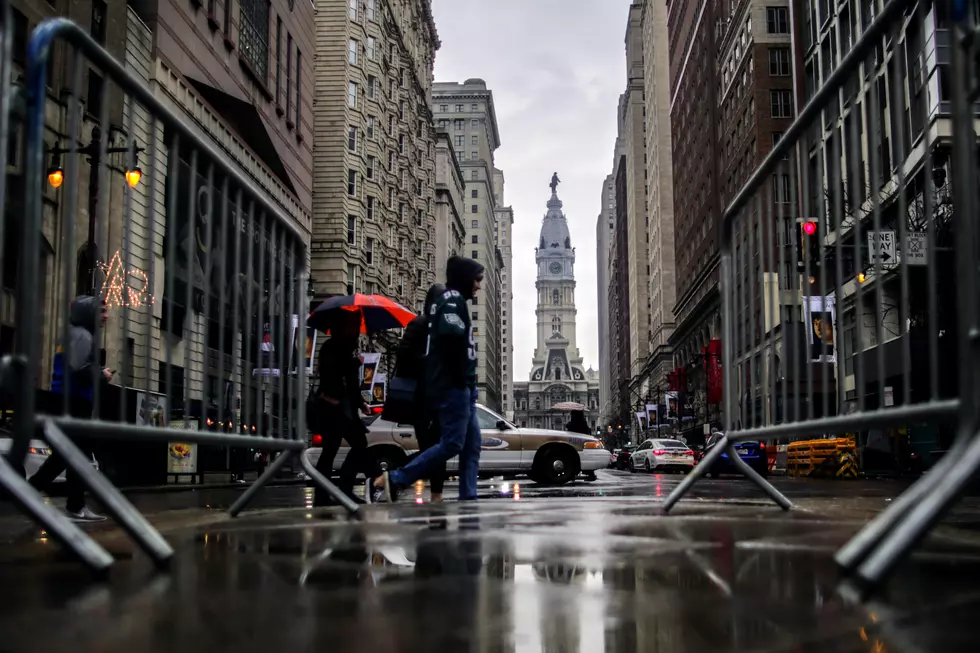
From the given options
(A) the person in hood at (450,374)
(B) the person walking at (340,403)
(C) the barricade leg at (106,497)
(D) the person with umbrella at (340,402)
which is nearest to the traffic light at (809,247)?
(A) the person in hood at (450,374)

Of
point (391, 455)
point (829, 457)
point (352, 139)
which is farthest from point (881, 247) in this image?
point (352, 139)

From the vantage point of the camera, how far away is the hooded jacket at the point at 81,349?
360 centimetres

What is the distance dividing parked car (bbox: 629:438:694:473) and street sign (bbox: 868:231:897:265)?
3306 cm

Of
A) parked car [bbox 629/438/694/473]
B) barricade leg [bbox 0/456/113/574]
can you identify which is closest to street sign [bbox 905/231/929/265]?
barricade leg [bbox 0/456/113/574]

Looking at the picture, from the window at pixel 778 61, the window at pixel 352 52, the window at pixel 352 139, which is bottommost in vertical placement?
the window at pixel 352 139

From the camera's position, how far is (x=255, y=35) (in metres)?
38.2

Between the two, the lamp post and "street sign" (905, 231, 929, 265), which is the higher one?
the lamp post

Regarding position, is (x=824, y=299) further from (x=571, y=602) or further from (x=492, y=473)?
(x=492, y=473)

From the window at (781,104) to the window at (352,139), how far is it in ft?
78.6

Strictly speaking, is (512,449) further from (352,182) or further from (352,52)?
(352,52)

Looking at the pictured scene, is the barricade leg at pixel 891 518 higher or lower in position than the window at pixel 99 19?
lower

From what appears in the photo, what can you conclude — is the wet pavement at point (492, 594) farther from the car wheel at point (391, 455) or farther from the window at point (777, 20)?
the window at point (777, 20)

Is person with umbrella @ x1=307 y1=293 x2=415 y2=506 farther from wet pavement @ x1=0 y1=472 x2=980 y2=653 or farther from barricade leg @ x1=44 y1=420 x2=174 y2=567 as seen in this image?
barricade leg @ x1=44 y1=420 x2=174 y2=567

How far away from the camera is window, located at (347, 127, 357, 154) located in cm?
5675
